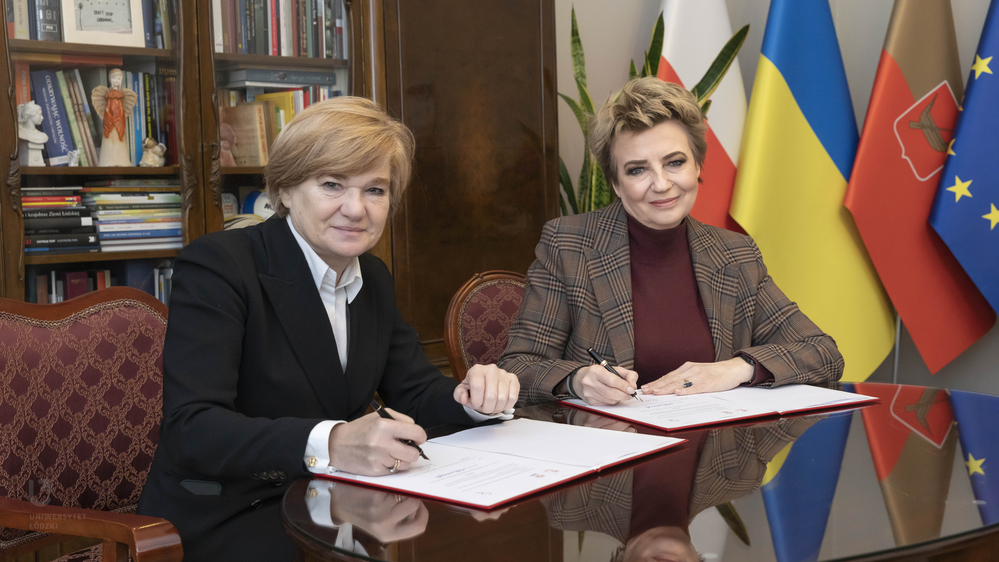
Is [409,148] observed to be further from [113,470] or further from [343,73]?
[343,73]

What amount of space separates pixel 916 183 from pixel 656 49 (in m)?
1.14

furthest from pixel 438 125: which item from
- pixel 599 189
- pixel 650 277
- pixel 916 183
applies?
pixel 916 183

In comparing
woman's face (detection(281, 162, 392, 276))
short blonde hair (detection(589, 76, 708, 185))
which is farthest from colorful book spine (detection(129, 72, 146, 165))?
short blonde hair (detection(589, 76, 708, 185))

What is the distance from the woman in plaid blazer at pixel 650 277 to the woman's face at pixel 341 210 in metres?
0.49

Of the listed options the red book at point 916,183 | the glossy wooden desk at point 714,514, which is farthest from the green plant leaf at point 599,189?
the glossy wooden desk at point 714,514

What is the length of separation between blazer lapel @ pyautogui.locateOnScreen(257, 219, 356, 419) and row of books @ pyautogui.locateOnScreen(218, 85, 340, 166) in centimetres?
130

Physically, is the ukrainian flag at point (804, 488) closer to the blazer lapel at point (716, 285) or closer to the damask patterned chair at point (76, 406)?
the blazer lapel at point (716, 285)

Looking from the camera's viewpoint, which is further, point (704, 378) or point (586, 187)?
point (586, 187)

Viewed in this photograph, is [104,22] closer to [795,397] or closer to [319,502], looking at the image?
[319,502]

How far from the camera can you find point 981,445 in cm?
125

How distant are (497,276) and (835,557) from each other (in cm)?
155

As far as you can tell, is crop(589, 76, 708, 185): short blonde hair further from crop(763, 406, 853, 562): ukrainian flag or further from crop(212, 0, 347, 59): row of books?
crop(212, 0, 347, 59): row of books

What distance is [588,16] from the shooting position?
12.4ft

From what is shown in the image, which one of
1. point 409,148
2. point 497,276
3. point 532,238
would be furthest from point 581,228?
point 532,238
